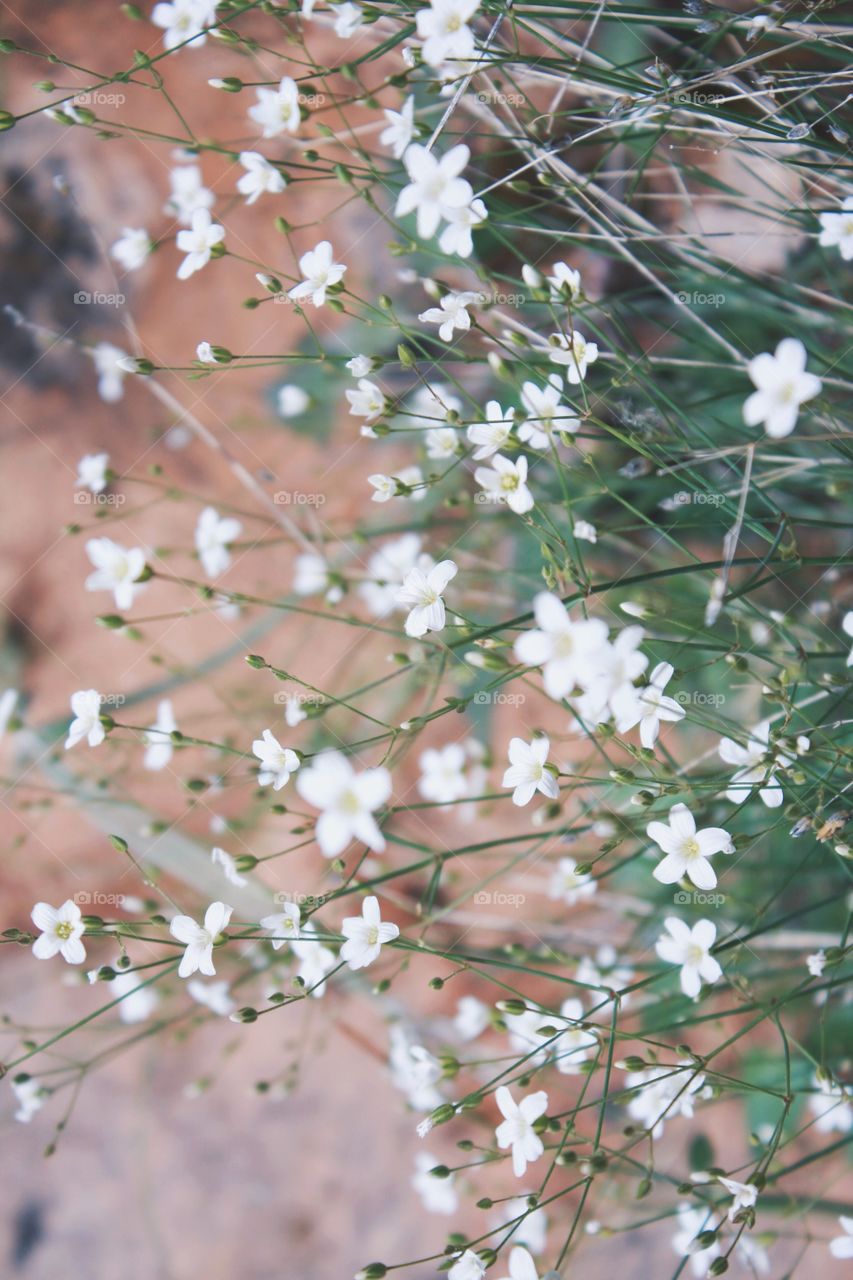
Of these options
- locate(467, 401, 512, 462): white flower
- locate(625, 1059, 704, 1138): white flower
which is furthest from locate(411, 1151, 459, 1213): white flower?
locate(467, 401, 512, 462): white flower

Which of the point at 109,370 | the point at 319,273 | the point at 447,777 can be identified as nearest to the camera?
the point at 319,273

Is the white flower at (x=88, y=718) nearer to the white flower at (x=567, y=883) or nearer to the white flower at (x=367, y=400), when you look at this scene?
the white flower at (x=367, y=400)

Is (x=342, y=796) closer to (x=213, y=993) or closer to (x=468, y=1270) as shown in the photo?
(x=468, y=1270)

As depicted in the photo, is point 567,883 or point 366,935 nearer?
point 366,935

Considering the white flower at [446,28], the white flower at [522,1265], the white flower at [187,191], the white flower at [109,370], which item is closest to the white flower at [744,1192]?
the white flower at [522,1265]

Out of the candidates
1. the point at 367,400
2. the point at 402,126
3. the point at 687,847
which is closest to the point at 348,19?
the point at 402,126

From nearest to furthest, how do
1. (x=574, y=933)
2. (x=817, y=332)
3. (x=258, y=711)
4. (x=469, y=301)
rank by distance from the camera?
(x=469, y=301), (x=817, y=332), (x=574, y=933), (x=258, y=711)

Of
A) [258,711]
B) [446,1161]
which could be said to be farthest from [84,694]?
[446,1161]

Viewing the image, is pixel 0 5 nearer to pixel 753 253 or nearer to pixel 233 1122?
pixel 753 253
